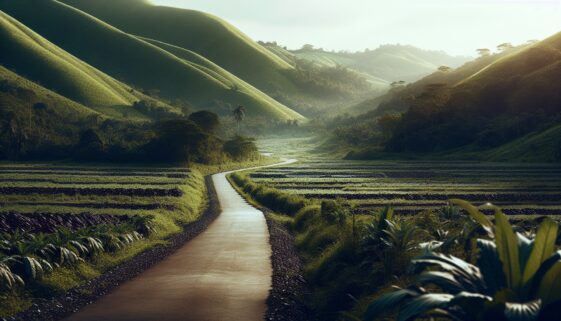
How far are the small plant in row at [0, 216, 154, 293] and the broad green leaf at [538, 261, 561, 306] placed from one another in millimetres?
14685

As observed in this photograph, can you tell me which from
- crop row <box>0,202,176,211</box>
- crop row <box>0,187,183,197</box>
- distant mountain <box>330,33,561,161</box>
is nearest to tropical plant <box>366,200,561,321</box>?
crop row <box>0,202,176,211</box>

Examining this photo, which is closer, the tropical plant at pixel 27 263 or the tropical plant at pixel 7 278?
the tropical plant at pixel 7 278

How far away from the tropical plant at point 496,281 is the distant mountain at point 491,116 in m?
99.1

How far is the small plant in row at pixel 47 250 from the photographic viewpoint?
60.9 feet

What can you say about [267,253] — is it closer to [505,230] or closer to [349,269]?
[349,269]

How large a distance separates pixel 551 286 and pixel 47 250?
57.0 ft

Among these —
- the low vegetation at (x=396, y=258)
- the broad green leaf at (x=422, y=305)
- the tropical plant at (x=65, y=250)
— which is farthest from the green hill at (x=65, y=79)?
the broad green leaf at (x=422, y=305)

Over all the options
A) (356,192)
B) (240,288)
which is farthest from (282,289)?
(356,192)

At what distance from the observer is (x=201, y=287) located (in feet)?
64.0

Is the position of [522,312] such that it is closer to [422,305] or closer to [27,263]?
[422,305]

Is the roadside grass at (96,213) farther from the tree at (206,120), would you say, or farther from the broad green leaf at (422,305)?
the tree at (206,120)

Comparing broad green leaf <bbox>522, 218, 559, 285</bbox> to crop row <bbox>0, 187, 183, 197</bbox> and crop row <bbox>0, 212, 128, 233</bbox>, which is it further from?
crop row <bbox>0, 187, 183, 197</bbox>

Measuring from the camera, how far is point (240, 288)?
63.7ft

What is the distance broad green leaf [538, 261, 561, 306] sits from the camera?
324 inches
